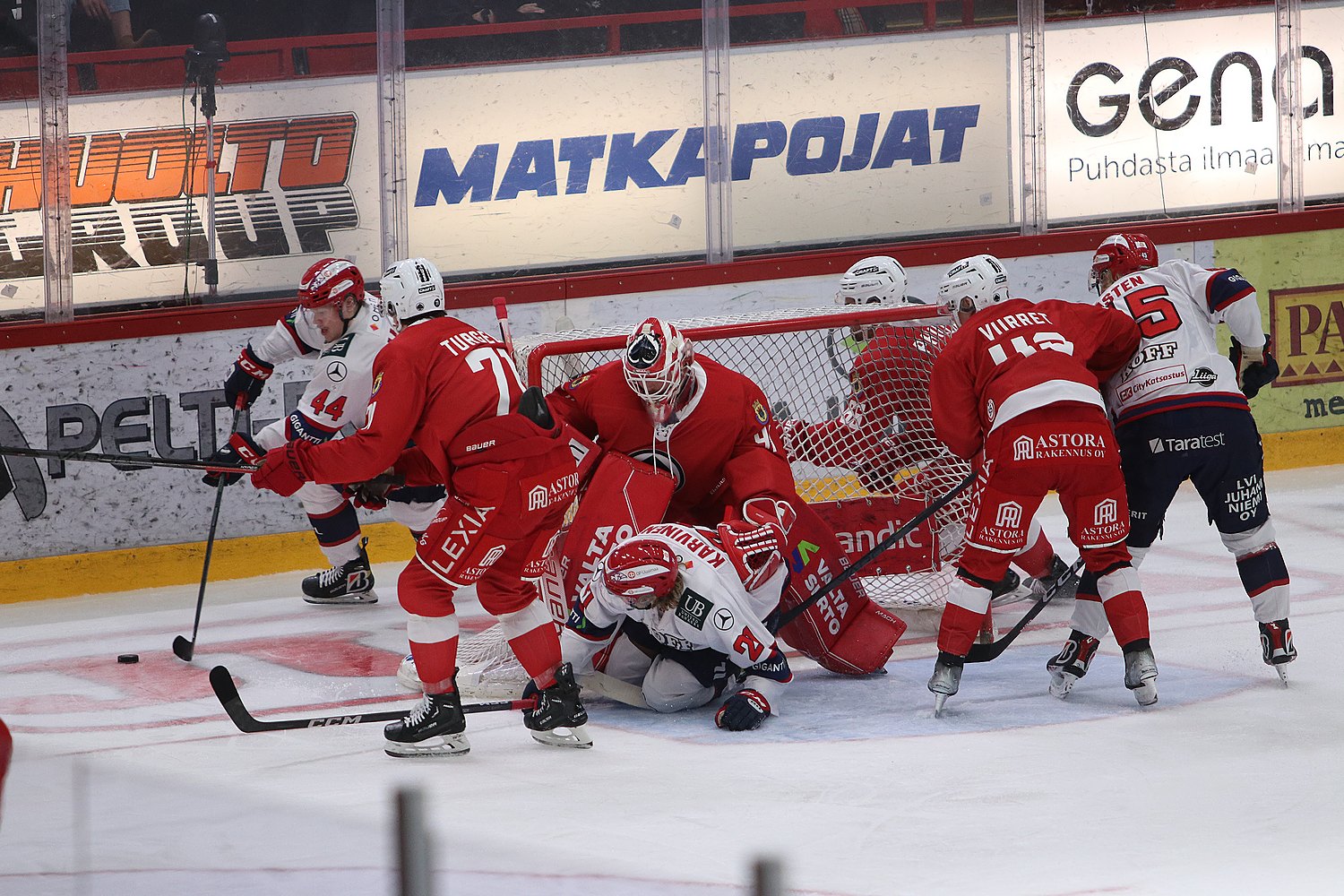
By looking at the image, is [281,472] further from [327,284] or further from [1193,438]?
[1193,438]

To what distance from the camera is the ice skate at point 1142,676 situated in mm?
4188

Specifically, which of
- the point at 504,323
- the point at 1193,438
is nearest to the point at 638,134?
the point at 504,323

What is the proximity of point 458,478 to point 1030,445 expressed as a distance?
4.78 ft

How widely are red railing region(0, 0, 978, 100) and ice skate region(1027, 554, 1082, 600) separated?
316cm

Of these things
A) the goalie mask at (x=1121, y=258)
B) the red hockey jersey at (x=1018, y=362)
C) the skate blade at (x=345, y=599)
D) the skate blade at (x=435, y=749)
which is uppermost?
the goalie mask at (x=1121, y=258)

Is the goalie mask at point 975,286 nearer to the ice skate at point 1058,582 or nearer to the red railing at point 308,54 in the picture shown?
the ice skate at point 1058,582

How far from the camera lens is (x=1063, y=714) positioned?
4.22 meters

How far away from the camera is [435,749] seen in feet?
12.9

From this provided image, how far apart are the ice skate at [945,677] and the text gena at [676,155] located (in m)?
3.67

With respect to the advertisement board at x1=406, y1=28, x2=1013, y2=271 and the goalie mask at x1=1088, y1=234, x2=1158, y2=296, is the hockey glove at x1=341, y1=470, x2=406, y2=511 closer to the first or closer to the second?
the goalie mask at x1=1088, y1=234, x2=1158, y2=296

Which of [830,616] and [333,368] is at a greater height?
[333,368]

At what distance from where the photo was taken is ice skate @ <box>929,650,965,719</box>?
13.8ft

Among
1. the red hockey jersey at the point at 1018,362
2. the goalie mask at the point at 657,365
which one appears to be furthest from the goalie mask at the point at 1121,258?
the goalie mask at the point at 657,365

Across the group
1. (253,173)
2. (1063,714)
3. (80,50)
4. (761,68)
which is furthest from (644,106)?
(1063,714)
